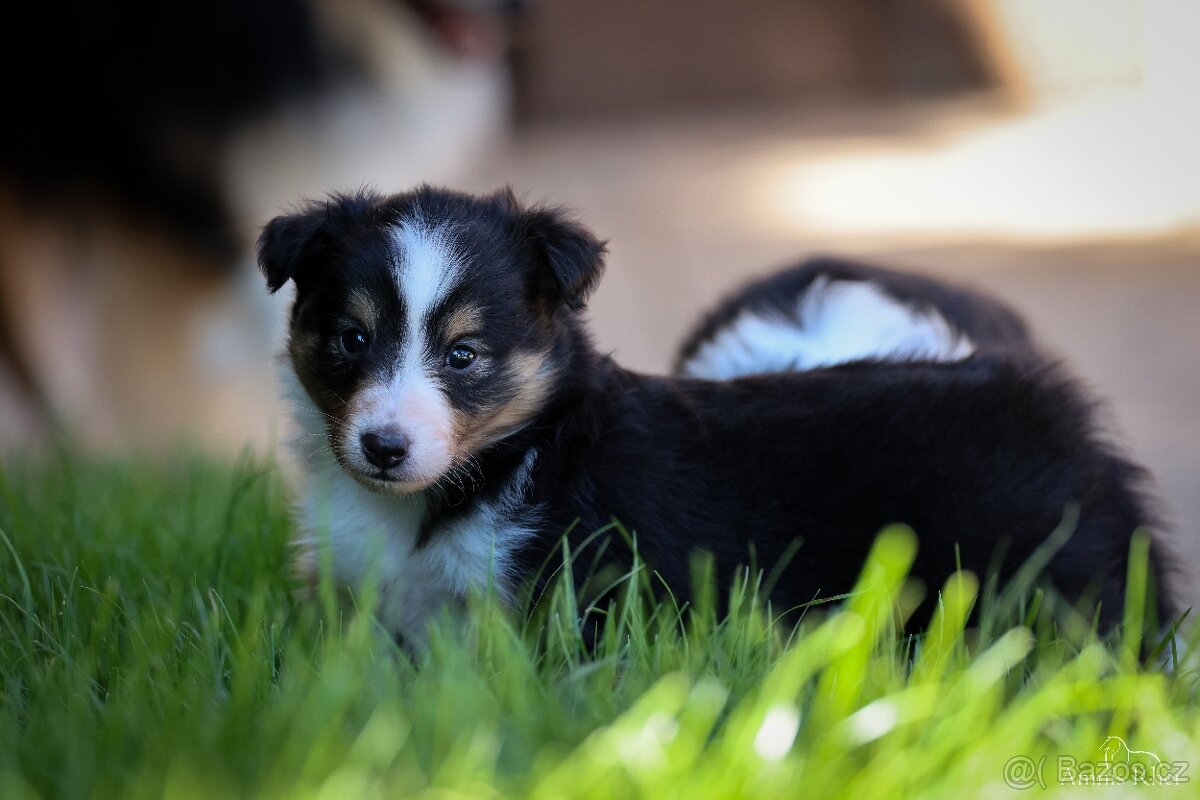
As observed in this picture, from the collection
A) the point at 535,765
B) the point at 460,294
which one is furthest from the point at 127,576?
the point at 535,765

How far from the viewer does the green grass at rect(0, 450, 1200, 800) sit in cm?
186

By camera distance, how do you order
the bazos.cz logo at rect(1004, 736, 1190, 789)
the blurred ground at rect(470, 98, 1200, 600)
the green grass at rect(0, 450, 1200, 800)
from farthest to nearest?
the blurred ground at rect(470, 98, 1200, 600)
the bazos.cz logo at rect(1004, 736, 1190, 789)
the green grass at rect(0, 450, 1200, 800)

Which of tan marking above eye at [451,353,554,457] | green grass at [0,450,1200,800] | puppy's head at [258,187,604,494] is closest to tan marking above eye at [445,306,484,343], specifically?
puppy's head at [258,187,604,494]

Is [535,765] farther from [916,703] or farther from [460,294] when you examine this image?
[460,294]

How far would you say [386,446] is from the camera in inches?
101

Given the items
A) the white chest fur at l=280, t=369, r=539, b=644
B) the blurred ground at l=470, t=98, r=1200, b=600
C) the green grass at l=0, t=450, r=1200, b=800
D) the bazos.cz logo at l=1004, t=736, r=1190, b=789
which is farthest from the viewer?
the blurred ground at l=470, t=98, r=1200, b=600

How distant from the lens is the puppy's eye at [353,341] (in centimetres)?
276

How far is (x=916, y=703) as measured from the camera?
2008 millimetres

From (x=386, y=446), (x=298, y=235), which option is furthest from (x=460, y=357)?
(x=298, y=235)

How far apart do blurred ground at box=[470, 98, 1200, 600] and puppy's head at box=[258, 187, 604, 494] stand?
2335 millimetres

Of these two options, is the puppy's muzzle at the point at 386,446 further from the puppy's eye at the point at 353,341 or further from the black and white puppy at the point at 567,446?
the puppy's eye at the point at 353,341

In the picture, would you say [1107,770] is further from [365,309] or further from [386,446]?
[365,309]

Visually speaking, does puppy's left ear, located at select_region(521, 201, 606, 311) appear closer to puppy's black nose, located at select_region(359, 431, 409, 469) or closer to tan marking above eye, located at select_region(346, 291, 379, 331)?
tan marking above eye, located at select_region(346, 291, 379, 331)

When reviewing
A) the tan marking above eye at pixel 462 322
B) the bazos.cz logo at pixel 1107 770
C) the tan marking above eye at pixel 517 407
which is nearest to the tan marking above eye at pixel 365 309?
the tan marking above eye at pixel 462 322
